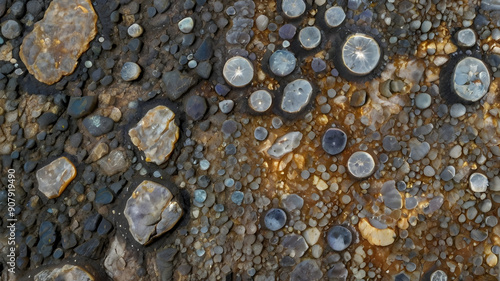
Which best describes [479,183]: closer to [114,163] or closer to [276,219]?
[276,219]

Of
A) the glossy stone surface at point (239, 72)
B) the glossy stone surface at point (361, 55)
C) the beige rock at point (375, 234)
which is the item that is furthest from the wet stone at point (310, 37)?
the beige rock at point (375, 234)

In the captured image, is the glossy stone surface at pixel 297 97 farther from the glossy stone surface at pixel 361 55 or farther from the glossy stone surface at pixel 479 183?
the glossy stone surface at pixel 479 183

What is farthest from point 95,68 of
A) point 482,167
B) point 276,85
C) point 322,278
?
point 482,167

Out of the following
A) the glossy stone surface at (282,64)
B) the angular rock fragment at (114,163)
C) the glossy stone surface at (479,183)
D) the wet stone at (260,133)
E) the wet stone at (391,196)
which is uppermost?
the glossy stone surface at (282,64)

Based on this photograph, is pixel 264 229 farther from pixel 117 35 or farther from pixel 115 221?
pixel 117 35

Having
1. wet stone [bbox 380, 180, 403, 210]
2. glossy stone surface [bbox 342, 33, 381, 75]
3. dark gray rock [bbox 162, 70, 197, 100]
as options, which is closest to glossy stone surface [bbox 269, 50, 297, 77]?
glossy stone surface [bbox 342, 33, 381, 75]

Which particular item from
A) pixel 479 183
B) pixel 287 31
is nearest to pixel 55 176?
Answer: pixel 287 31
